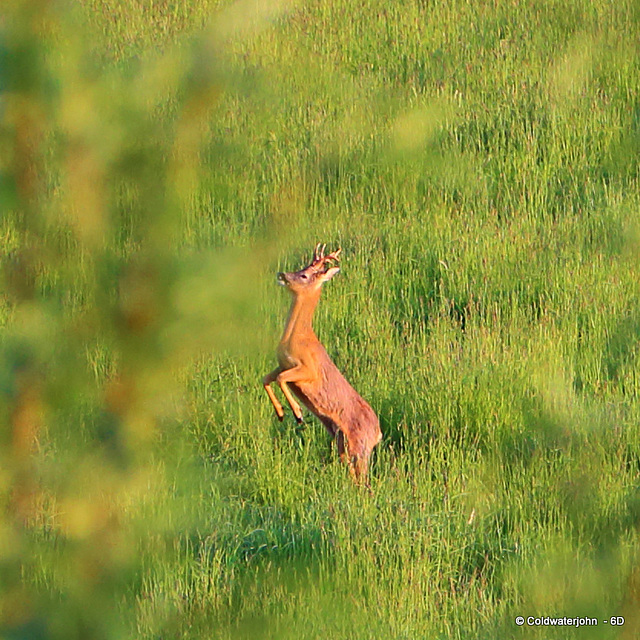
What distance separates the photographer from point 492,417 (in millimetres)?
5379

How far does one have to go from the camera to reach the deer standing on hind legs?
504cm

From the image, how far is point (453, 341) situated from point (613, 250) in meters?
1.61

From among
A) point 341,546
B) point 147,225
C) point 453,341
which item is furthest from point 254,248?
point 453,341

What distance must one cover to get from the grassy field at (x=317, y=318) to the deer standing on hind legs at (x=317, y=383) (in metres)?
0.16

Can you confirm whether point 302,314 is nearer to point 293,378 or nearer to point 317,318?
point 293,378

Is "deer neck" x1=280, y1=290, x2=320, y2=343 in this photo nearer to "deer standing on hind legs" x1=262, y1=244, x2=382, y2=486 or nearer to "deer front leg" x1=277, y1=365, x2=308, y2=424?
"deer standing on hind legs" x1=262, y1=244, x2=382, y2=486

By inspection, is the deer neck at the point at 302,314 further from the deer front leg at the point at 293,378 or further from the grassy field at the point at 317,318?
the grassy field at the point at 317,318

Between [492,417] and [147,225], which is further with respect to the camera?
[492,417]

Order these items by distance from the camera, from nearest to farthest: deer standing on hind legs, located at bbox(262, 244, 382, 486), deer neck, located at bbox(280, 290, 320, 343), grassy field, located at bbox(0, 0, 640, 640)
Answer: grassy field, located at bbox(0, 0, 640, 640), deer standing on hind legs, located at bbox(262, 244, 382, 486), deer neck, located at bbox(280, 290, 320, 343)

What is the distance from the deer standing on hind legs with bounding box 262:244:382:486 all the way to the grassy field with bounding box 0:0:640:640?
0.16m

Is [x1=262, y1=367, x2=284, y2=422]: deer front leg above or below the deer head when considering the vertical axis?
below

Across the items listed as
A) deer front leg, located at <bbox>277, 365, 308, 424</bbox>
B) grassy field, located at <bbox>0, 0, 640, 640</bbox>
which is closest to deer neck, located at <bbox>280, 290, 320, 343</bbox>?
deer front leg, located at <bbox>277, 365, 308, 424</bbox>

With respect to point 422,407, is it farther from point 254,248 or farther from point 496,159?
point 254,248

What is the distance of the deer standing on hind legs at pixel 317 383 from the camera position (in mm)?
5035
